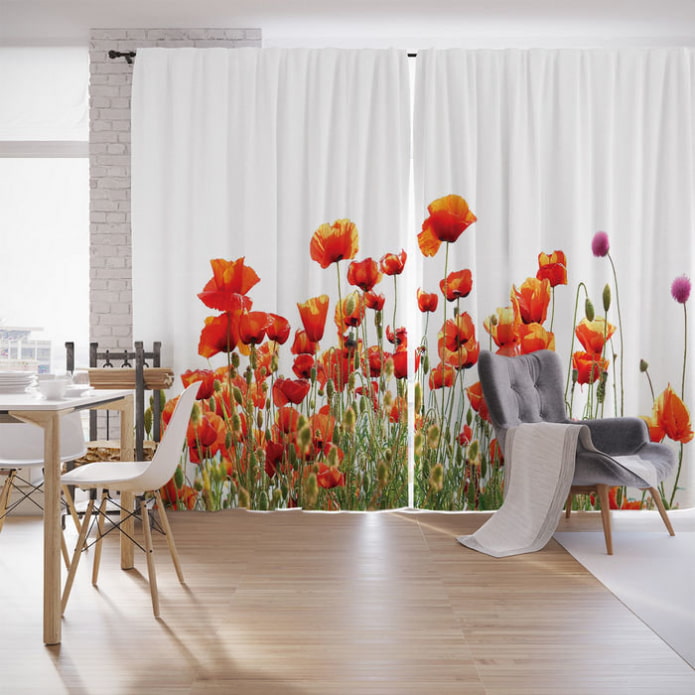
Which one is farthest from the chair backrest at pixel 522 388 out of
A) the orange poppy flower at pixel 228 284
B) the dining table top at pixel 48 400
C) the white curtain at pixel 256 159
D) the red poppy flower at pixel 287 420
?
the dining table top at pixel 48 400

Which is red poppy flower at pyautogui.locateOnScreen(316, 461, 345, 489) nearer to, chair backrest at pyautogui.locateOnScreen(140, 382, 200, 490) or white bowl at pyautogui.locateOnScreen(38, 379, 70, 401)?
chair backrest at pyautogui.locateOnScreen(140, 382, 200, 490)

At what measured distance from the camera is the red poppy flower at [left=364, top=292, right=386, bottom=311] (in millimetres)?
Answer: 3990

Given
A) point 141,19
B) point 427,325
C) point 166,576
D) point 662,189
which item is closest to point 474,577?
point 166,576

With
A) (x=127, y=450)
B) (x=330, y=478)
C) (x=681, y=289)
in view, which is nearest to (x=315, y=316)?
(x=330, y=478)

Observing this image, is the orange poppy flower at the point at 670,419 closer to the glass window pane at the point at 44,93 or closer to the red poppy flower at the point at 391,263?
the red poppy flower at the point at 391,263

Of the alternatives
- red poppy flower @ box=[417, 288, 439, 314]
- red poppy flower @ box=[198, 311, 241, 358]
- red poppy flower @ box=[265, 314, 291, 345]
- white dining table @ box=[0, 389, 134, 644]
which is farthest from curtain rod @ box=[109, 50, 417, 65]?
white dining table @ box=[0, 389, 134, 644]

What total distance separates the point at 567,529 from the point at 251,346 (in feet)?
6.51

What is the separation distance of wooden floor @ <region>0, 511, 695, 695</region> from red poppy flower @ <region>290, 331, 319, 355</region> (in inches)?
42.7

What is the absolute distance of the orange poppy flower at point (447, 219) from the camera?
3.98 meters

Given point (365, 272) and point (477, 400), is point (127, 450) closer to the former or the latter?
point (365, 272)

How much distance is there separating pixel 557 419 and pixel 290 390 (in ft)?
4.92

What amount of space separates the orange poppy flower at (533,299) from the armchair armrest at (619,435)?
682mm

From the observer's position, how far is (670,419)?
158 inches

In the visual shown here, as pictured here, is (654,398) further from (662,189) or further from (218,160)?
(218,160)
